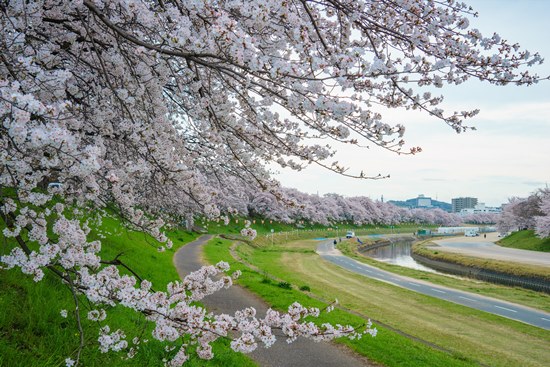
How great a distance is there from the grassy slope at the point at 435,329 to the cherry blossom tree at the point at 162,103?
7.62m

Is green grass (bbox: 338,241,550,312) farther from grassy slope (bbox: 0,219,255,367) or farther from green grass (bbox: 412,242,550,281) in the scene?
grassy slope (bbox: 0,219,255,367)

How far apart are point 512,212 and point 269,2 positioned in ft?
321

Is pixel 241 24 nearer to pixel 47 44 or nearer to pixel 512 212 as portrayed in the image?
pixel 47 44

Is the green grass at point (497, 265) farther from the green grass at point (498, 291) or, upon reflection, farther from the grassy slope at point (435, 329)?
the grassy slope at point (435, 329)

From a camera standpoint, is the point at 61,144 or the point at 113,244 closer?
the point at 61,144

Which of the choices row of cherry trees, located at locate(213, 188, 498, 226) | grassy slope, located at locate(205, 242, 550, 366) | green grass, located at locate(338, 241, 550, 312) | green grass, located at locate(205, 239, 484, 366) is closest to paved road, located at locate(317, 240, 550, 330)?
green grass, located at locate(338, 241, 550, 312)

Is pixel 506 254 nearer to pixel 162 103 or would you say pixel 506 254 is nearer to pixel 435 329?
pixel 435 329

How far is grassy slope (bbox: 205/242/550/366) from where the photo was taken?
37.7 ft

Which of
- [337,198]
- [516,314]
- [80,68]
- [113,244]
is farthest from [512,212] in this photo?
[80,68]

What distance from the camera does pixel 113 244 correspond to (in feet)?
49.9

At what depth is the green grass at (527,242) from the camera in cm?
6022

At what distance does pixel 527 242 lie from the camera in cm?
6625

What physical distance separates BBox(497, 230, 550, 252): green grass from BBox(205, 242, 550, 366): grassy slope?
146 ft

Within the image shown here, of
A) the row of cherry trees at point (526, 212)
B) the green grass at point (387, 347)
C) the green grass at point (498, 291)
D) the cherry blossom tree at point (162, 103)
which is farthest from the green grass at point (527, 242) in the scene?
the cherry blossom tree at point (162, 103)
